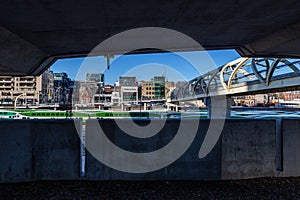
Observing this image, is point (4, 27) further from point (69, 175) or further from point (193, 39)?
point (193, 39)

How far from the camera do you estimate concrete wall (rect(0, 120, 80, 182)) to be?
221 inches

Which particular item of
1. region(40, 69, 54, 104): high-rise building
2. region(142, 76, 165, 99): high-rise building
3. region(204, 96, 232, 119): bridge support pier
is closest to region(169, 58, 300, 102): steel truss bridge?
region(204, 96, 232, 119): bridge support pier

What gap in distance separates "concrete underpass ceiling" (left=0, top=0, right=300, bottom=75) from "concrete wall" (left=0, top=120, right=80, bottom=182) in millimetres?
2587

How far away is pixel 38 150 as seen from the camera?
5672 mm

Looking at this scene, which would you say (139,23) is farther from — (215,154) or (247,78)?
(247,78)

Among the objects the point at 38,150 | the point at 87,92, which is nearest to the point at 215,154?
the point at 38,150

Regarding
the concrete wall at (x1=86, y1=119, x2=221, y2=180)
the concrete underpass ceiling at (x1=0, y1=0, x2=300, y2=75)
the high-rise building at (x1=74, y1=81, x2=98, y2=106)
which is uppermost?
the high-rise building at (x1=74, y1=81, x2=98, y2=106)

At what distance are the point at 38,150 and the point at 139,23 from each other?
13.9ft

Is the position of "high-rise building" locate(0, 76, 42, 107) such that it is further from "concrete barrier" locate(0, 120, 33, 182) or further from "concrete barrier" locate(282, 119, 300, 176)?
"concrete barrier" locate(282, 119, 300, 176)

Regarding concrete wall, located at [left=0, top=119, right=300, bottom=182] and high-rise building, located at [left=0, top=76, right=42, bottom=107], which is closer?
concrete wall, located at [left=0, top=119, right=300, bottom=182]

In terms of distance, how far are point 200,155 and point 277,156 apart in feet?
7.31

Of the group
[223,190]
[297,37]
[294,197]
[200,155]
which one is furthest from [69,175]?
[297,37]

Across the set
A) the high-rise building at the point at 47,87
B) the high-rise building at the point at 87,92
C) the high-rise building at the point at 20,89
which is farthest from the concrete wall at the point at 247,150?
the high-rise building at the point at 47,87

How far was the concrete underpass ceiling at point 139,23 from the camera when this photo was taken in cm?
458
